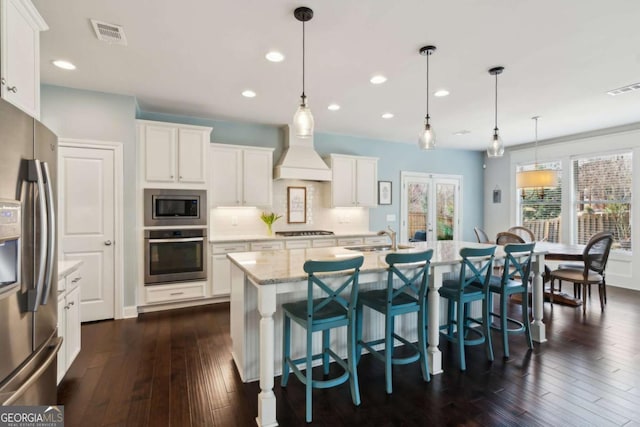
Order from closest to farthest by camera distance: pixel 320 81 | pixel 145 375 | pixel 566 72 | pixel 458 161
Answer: pixel 145 375, pixel 566 72, pixel 320 81, pixel 458 161

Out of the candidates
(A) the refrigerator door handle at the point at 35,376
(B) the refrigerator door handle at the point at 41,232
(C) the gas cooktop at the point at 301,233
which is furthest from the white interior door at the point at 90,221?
(B) the refrigerator door handle at the point at 41,232

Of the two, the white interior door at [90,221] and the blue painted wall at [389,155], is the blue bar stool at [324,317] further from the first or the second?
the blue painted wall at [389,155]

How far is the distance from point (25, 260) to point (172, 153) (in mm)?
2940

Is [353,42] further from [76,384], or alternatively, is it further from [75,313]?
[76,384]

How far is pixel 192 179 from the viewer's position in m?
4.28

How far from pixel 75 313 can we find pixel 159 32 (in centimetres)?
245

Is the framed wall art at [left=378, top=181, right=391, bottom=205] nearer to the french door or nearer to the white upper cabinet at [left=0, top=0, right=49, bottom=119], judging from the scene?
the french door

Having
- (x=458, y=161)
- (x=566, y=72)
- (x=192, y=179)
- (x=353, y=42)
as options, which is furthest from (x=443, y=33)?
(x=458, y=161)

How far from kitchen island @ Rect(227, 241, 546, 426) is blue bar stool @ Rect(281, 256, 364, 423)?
13cm

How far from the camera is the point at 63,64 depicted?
9.96 ft

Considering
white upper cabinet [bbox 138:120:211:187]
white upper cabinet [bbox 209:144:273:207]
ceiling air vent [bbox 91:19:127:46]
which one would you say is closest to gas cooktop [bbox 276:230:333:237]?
white upper cabinet [bbox 209:144:273:207]

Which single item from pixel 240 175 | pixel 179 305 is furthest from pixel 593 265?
pixel 179 305

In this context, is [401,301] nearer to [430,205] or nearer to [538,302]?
[538,302]

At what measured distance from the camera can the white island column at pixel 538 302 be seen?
3.15 metres
